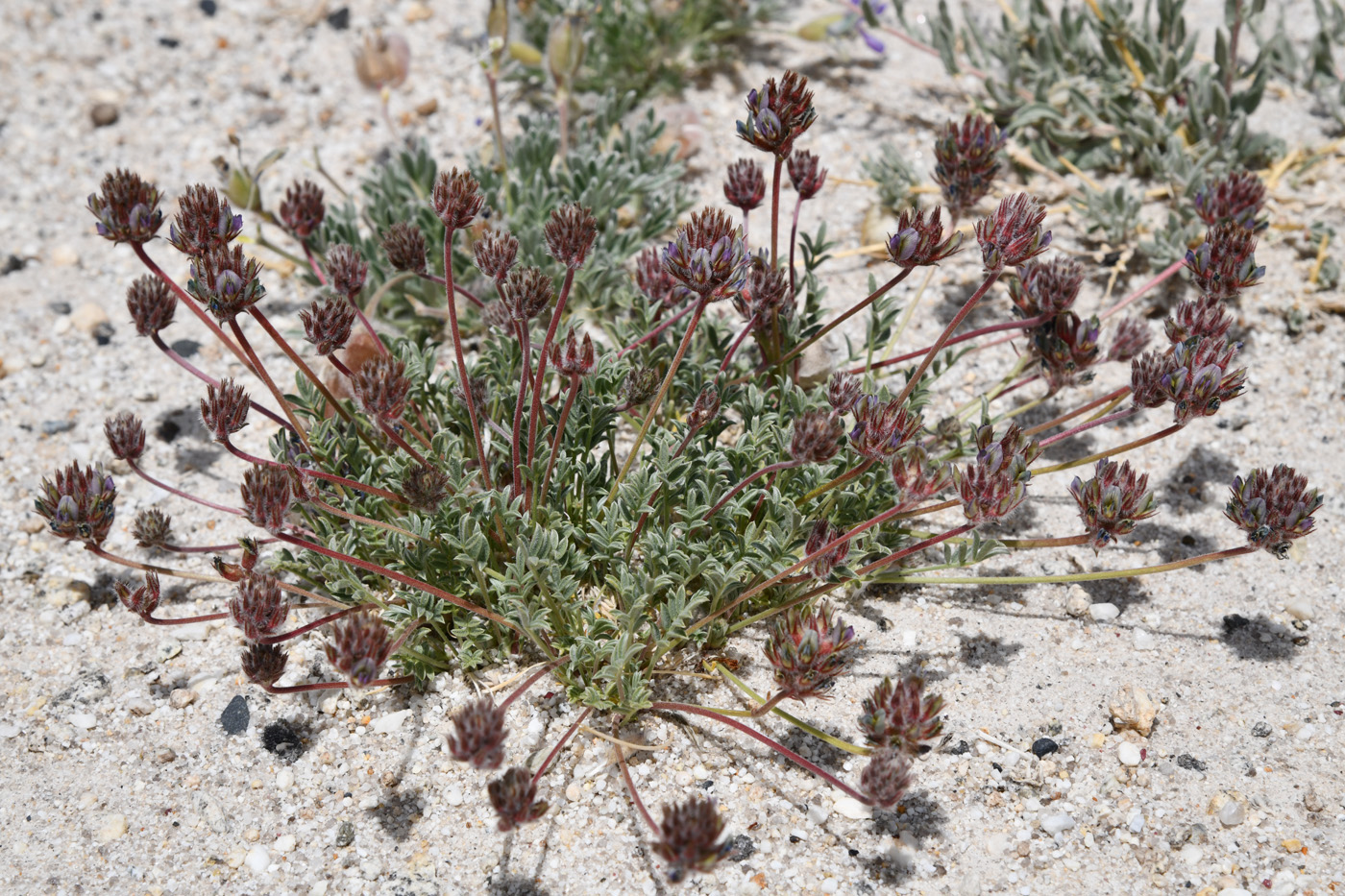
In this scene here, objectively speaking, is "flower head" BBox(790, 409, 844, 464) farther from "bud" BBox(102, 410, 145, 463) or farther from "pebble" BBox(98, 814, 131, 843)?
"pebble" BBox(98, 814, 131, 843)

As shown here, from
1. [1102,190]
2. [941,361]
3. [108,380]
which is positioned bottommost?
[108,380]

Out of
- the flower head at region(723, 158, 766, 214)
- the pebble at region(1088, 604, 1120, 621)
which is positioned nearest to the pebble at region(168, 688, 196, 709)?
the flower head at region(723, 158, 766, 214)

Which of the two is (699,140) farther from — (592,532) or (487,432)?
(592,532)

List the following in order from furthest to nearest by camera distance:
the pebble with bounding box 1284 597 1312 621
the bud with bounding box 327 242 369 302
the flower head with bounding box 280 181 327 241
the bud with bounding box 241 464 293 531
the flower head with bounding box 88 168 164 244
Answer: the flower head with bounding box 280 181 327 241 → the pebble with bounding box 1284 597 1312 621 → the bud with bounding box 327 242 369 302 → the flower head with bounding box 88 168 164 244 → the bud with bounding box 241 464 293 531

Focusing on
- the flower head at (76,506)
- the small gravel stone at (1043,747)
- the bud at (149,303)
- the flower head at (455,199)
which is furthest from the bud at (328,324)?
the small gravel stone at (1043,747)

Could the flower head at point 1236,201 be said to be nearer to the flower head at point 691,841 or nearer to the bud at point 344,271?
the flower head at point 691,841

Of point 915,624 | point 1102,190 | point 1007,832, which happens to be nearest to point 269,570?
point 915,624

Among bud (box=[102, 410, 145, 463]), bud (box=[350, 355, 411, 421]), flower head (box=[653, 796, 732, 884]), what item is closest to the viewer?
flower head (box=[653, 796, 732, 884])
